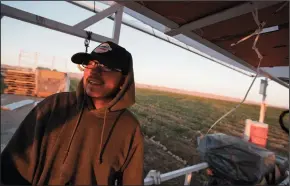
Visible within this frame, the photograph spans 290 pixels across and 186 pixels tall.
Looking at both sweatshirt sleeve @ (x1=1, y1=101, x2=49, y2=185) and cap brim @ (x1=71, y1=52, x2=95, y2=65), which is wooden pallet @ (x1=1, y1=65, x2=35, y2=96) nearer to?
cap brim @ (x1=71, y1=52, x2=95, y2=65)

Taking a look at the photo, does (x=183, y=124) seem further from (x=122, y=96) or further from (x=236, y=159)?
(x=122, y=96)

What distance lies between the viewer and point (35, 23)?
1429 mm

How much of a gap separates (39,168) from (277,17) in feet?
5.72

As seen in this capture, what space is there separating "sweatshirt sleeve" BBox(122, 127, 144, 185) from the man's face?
39cm

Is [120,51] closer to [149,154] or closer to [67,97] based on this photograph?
[67,97]

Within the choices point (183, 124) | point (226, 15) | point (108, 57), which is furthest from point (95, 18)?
point (183, 124)

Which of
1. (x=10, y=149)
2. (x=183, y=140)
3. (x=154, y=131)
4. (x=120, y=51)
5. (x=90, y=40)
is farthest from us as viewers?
(x=183, y=140)

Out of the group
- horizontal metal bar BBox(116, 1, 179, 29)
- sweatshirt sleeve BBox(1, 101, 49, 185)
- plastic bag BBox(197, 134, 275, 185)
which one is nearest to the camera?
sweatshirt sleeve BBox(1, 101, 49, 185)

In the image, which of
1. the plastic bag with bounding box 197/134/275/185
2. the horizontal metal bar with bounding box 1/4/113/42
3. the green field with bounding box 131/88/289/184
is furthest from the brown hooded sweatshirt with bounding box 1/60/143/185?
the plastic bag with bounding box 197/134/275/185

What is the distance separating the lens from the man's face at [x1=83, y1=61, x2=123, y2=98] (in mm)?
1226

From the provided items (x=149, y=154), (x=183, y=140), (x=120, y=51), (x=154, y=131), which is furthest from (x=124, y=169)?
(x=183, y=140)

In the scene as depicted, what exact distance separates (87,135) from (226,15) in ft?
3.90

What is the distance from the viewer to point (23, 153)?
103 cm

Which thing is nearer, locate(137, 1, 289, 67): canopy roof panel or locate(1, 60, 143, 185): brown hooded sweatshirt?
locate(1, 60, 143, 185): brown hooded sweatshirt
